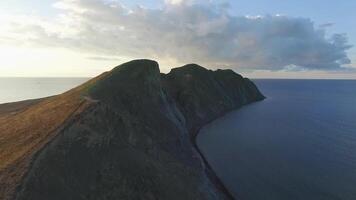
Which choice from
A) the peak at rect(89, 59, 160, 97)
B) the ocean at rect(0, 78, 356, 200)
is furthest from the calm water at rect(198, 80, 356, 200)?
the peak at rect(89, 59, 160, 97)

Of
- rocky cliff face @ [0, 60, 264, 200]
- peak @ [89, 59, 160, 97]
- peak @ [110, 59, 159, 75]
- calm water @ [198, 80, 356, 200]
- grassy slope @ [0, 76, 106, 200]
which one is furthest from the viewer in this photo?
peak @ [110, 59, 159, 75]

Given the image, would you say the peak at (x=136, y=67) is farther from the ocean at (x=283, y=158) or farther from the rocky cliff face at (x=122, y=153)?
the ocean at (x=283, y=158)

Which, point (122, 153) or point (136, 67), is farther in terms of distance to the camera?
point (136, 67)

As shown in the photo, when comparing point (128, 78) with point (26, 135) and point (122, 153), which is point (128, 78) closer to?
point (122, 153)

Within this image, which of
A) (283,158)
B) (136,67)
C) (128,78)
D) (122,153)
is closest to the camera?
(122,153)

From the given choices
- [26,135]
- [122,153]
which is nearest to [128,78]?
[122,153]

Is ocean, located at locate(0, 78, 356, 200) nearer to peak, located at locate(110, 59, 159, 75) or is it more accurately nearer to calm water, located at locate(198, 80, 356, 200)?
calm water, located at locate(198, 80, 356, 200)

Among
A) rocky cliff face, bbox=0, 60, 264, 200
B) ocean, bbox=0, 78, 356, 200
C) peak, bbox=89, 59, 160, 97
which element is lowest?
ocean, bbox=0, 78, 356, 200

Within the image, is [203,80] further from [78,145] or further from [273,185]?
[78,145]

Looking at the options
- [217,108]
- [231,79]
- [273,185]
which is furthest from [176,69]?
[273,185]
